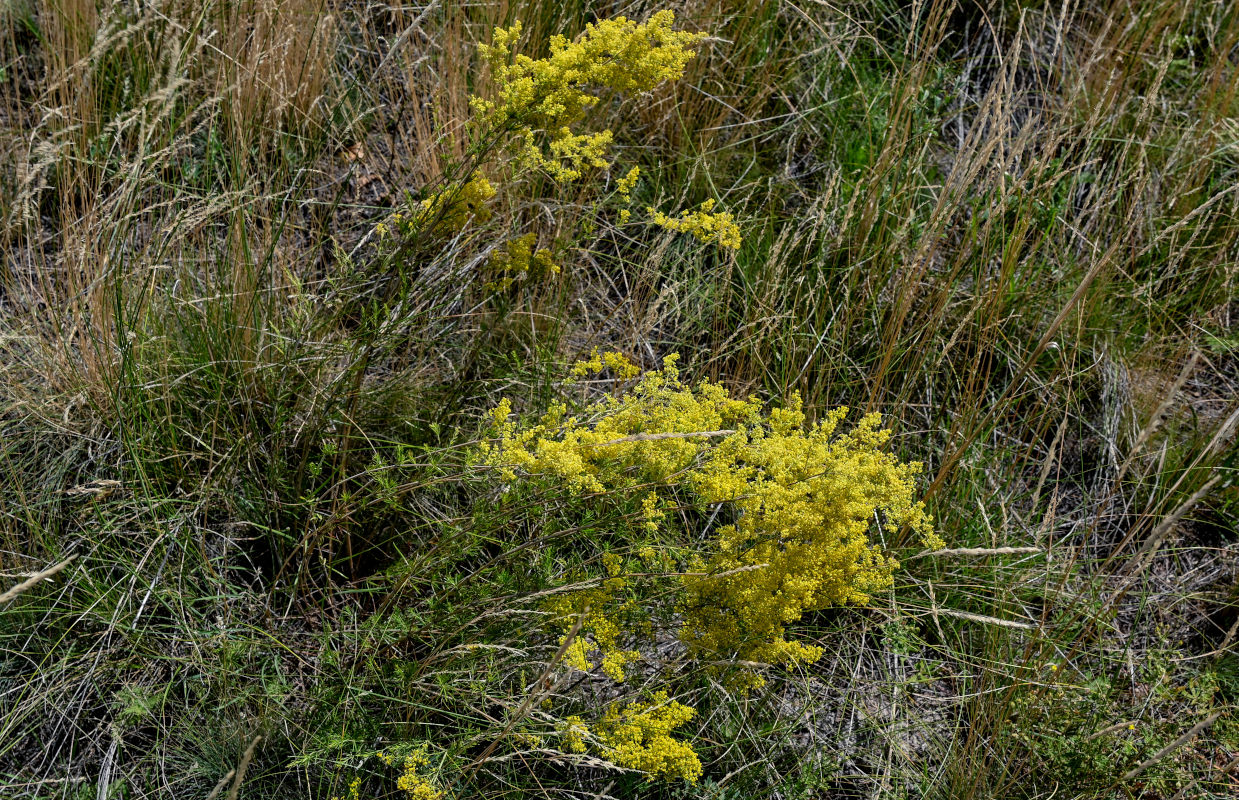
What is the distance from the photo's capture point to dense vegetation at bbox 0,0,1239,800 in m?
2.04

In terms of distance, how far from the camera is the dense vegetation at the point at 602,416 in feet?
6.68

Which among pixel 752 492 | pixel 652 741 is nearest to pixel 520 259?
pixel 752 492

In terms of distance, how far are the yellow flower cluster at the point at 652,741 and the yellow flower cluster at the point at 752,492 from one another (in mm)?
148

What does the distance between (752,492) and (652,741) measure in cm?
55

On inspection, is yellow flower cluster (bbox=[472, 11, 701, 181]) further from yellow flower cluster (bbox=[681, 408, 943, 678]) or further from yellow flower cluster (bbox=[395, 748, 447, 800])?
yellow flower cluster (bbox=[395, 748, 447, 800])

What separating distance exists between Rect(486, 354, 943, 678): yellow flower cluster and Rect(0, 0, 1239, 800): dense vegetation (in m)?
0.01

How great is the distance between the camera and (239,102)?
9.16 ft

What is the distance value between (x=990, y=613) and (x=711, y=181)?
172 cm

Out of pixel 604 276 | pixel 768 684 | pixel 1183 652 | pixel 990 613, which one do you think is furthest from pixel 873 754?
pixel 604 276

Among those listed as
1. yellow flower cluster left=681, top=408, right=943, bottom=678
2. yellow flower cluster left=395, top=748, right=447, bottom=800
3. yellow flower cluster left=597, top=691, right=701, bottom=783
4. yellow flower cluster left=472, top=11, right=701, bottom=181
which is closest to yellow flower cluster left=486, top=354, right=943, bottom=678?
yellow flower cluster left=681, top=408, right=943, bottom=678

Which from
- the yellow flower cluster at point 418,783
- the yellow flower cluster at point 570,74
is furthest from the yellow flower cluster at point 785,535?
the yellow flower cluster at point 570,74

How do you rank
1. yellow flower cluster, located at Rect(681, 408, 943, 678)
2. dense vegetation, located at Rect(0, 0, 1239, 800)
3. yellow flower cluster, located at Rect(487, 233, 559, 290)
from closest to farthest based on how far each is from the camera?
yellow flower cluster, located at Rect(681, 408, 943, 678) < dense vegetation, located at Rect(0, 0, 1239, 800) < yellow flower cluster, located at Rect(487, 233, 559, 290)

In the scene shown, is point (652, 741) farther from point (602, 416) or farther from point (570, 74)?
point (570, 74)

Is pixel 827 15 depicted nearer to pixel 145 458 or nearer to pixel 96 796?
pixel 145 458
